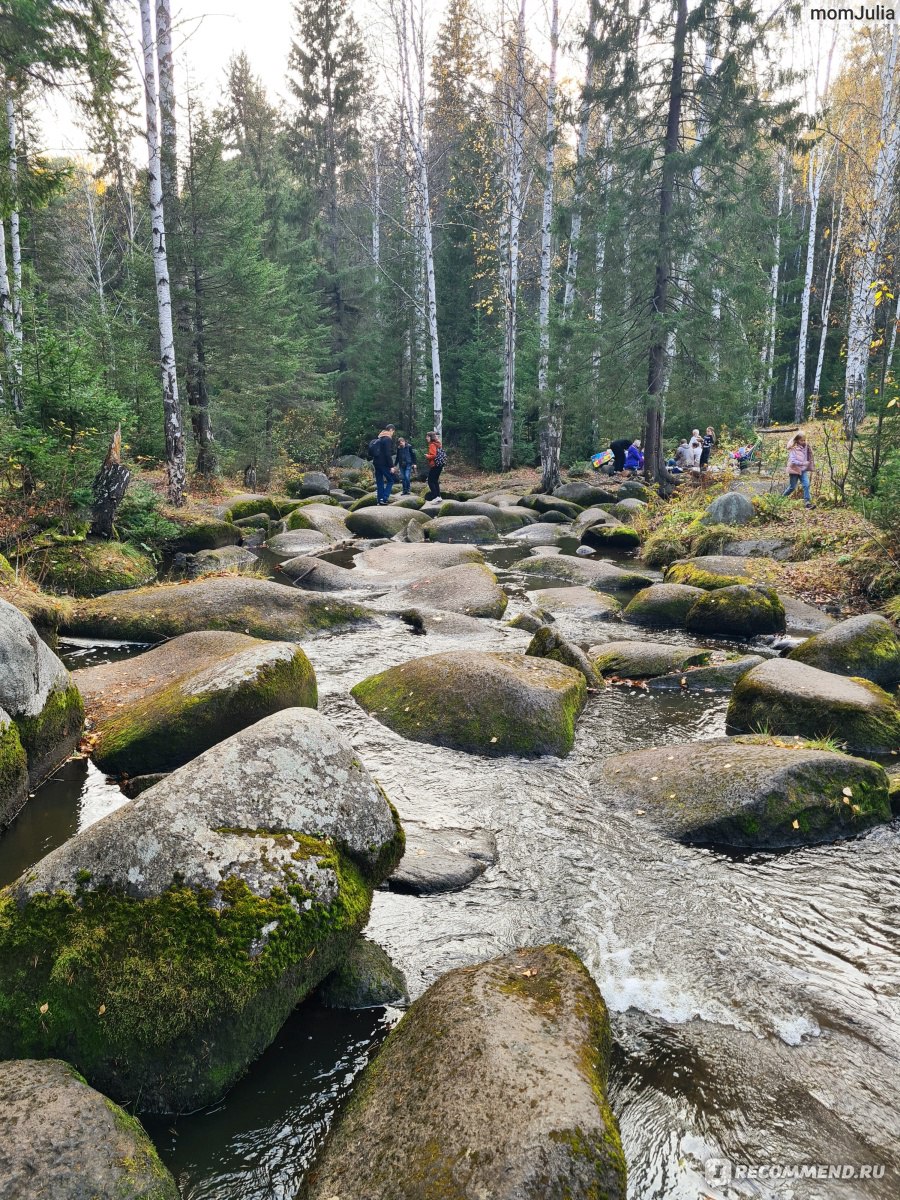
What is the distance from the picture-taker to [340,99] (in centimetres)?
3095

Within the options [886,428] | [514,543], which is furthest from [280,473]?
[886,428]

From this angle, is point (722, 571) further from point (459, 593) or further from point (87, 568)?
point (87, 568)

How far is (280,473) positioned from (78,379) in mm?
12710

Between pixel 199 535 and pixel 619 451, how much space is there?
50.4ft

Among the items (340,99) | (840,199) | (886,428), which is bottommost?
(886,428)

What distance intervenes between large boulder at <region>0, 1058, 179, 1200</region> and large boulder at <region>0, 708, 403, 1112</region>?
0.83 ft

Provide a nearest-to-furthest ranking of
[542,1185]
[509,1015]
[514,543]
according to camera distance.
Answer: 1. [542,1185]
2. [509,1015]
3. [514,543]

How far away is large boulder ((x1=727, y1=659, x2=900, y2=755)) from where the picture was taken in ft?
19.8

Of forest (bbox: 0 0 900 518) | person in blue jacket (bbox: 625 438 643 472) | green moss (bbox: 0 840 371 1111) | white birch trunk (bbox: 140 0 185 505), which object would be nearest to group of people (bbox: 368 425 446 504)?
forest (bbox: 0 0 900 518)

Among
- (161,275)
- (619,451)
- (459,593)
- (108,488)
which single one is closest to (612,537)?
(459,593)

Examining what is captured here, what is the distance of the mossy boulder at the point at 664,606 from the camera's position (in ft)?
32.7

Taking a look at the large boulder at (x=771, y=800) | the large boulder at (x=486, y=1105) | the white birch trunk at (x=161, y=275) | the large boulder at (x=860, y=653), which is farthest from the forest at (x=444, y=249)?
the large boulder at (x=486, y=1105)

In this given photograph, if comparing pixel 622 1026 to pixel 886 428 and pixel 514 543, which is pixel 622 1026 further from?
pixel 514 543

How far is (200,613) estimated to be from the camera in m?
8.49
